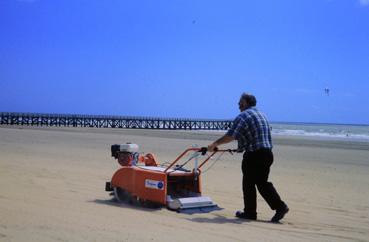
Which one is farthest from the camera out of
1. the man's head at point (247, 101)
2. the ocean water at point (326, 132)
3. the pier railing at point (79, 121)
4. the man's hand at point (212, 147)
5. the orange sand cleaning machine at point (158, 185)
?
the pier railing at point (79, 121)

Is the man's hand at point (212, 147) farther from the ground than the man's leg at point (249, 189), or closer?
farther from the ground

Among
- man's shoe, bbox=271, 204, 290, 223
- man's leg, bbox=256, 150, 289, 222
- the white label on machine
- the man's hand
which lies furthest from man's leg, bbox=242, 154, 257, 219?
the white label on machine

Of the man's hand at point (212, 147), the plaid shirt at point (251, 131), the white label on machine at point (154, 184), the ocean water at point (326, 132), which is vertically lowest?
the ocean water at point (326, 132)

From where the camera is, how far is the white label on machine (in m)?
6.70

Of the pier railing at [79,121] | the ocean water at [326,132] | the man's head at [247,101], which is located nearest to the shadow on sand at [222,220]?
the man's head at [247,101]

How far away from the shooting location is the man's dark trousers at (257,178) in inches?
242

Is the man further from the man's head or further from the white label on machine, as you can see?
the white label on machine

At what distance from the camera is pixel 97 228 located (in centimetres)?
515

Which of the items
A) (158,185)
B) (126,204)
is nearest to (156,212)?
(158,185)

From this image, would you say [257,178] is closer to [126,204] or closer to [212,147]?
[212,147]

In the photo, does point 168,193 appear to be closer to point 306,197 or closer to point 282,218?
point 282,218

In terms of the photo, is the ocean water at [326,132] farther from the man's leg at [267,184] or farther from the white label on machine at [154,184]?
the white label on machine at [154,184]

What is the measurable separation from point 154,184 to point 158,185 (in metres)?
0.08

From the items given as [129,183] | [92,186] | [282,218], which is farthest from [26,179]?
[282,218]
